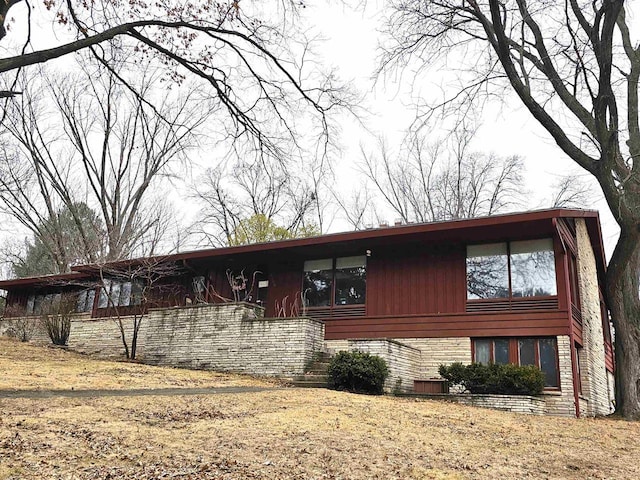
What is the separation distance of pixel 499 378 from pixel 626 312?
356cm

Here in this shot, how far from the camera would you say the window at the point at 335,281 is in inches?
640

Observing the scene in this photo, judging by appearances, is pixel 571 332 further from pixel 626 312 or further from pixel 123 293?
pixel 123 293

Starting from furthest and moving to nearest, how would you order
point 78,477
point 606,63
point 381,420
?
point 606,63 → point 381,420 → point 78,477

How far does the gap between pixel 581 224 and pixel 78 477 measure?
15239 millimetres

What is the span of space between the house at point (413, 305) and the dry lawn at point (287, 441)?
361cm

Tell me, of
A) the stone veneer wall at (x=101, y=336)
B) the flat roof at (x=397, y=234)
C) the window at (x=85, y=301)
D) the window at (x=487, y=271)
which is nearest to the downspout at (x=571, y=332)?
the flat roof at (x=397, y=234)

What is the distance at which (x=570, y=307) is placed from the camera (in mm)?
12891

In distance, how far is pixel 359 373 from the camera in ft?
39.0

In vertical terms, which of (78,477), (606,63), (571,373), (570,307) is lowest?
(78,477)

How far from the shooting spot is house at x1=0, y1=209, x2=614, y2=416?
43.4 feet

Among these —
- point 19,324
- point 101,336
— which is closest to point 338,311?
point 101,336

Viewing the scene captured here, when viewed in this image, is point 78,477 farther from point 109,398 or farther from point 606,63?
point 606,63

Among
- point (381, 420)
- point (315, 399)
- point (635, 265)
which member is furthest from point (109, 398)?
point (635, 265)

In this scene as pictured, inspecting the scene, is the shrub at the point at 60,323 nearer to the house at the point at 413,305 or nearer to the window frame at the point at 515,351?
the house at the point at 413,305
